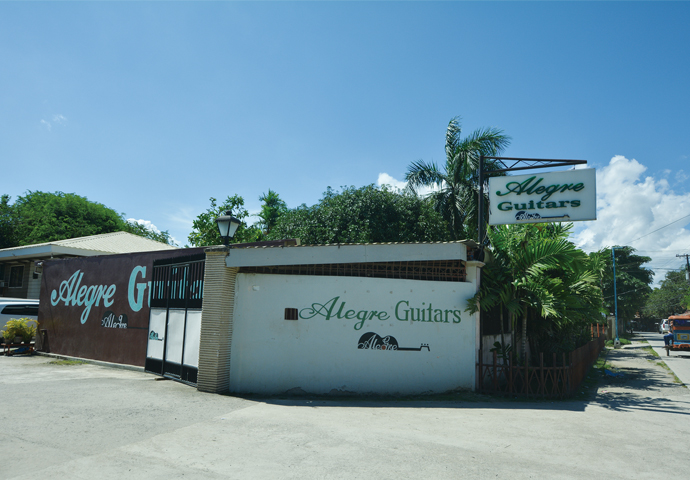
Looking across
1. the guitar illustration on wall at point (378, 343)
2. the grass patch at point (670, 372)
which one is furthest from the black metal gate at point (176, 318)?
the grass patch at point (670, 372)

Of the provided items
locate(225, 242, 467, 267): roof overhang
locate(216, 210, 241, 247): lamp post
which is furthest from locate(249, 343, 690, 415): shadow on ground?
locate(216, 210, 241, 247): lamp post

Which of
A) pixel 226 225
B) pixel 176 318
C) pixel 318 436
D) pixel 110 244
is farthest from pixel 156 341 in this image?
pixel 110 244

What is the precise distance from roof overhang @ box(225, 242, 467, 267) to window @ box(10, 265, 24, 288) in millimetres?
21365

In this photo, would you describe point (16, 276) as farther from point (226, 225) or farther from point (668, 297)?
point (668, 297)

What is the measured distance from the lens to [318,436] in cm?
634

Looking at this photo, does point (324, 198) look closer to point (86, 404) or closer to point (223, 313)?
point (223, 313)

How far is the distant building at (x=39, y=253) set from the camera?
20.9m

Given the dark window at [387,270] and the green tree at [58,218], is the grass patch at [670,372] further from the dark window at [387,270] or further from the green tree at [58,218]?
the green tree at [58,218]

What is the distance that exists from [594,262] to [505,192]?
14.1 feet

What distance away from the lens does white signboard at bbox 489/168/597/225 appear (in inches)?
417

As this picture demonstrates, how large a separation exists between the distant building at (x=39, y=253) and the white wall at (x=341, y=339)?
13.4 metres

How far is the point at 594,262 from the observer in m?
13.2

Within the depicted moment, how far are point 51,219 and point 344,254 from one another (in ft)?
119

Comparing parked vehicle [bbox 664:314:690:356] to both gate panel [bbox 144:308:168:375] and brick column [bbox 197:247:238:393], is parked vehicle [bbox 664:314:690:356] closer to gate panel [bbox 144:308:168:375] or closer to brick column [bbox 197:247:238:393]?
brick column [bbox 197:247:238:393]
